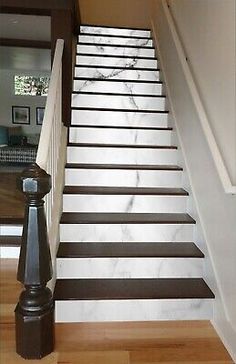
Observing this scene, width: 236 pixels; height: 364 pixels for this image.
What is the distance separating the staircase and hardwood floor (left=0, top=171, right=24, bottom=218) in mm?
1390

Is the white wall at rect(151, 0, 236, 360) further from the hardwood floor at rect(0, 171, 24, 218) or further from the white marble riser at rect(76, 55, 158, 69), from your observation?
the hardwood floor at rect(0, 171, 24, 218)

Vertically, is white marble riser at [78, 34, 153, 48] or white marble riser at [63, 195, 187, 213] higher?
white marble riser at [78, 34, 153, 48]

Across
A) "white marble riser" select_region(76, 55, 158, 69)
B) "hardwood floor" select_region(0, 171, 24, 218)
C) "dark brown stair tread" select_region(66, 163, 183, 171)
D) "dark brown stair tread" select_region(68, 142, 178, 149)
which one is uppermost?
"white marble riser" select_region(76, 55, 158, 69)

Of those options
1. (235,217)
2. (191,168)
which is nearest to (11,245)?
(191,168)

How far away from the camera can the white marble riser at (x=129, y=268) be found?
2408mm

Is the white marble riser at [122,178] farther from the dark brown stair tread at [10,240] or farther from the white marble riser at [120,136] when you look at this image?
the dark brown stair tread at [10,240]

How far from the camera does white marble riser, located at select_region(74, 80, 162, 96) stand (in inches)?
152

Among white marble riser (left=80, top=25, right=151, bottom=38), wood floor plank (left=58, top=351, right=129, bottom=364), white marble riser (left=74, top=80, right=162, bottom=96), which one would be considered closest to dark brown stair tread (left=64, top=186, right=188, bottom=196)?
wood floor plank (left=58, top=351, right=129, bottom=364)

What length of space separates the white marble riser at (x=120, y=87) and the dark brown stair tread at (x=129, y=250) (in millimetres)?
1902

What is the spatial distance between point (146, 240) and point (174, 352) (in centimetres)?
89

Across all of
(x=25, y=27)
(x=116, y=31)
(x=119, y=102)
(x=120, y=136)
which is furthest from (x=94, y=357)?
(x=116, y=31)

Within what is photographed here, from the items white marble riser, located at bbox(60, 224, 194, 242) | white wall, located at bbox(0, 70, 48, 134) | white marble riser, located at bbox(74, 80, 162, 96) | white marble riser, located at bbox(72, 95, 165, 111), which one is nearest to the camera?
white marble riser, located at bbox(60, 224, 194, 242)

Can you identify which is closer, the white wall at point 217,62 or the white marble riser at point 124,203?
the white wall at point 217,62

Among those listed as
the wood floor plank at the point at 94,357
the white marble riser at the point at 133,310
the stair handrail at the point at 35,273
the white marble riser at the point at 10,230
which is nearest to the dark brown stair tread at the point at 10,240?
the white marble riser at the point at 10,230
